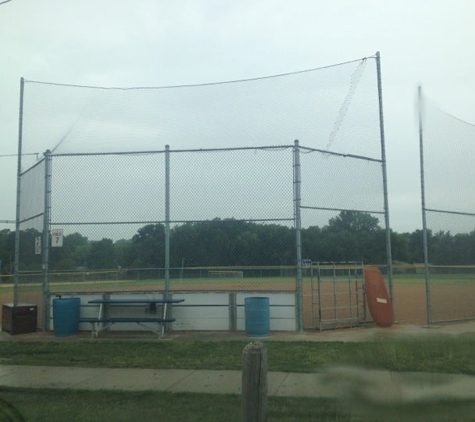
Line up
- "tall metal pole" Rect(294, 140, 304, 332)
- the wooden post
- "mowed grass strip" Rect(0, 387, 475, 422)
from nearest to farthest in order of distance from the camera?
1. the wooden post
2. "mowed grass strip" Rect(0, 387, 475, 422)
3. "tall metal pole" Rect(294, 140, 304, 332)

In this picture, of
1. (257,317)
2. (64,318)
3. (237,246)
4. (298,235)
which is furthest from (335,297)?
(64,318)

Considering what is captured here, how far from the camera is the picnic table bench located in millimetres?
11312

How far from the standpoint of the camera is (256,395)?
4398mm

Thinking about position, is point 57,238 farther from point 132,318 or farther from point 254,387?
point 254,387

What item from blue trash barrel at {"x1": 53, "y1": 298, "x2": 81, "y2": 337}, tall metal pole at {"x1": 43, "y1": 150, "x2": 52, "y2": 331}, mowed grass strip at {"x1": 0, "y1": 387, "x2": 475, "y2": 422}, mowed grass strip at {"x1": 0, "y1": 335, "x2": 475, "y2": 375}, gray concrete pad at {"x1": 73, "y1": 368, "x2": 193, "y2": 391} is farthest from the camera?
tall metal pole at {"x1": 43, "y1": 150, "x2": 52, "y2": 331}

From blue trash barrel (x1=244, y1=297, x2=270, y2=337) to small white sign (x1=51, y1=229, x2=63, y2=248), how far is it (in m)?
4.62

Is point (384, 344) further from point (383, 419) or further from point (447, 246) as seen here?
point (447, 246)

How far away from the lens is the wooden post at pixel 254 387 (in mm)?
4402

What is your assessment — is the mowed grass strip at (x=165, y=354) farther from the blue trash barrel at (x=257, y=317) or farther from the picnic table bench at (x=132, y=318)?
the blue trash barrel at (x=257, y=317)

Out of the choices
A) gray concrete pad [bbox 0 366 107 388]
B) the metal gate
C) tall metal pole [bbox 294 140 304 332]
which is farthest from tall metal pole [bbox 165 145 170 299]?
gray concrete pad [bbox 0 366 107 388]

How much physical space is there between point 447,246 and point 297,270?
4.07m

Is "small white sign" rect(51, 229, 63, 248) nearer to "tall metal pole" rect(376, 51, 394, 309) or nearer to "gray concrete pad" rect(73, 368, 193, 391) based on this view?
"gray concrete pad" rect(73, 368, 193, 391)

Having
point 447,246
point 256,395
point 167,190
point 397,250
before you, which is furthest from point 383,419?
point 397,250

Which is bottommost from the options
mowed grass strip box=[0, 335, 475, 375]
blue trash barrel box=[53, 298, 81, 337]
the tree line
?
mowed grass strip box=[0, 335, 475, 375]
